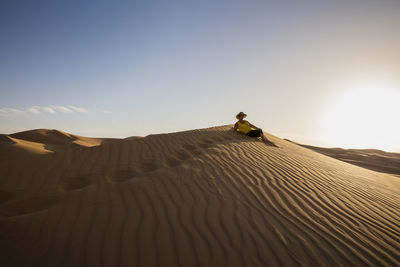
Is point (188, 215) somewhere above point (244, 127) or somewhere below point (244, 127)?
below

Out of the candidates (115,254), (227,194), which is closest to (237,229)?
(227,194)

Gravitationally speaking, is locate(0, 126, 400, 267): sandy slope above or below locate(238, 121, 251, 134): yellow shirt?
below

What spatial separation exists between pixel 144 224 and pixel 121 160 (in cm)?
238

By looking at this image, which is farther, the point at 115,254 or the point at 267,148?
the point at 267,148

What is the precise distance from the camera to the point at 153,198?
2863 mm

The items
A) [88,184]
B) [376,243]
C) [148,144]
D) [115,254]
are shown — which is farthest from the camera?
[148,144]

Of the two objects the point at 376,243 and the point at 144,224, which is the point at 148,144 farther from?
the point at 376,243

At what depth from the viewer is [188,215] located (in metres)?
2.51

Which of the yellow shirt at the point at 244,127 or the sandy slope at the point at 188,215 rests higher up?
the yellow shirt at the point at 244,127

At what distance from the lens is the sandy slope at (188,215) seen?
78.0 inches

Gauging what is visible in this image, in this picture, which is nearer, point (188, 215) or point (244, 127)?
point (188, 215)

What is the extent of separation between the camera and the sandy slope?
1982 mm

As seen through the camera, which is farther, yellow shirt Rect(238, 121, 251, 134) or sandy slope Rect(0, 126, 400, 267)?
yellow shirt Rect(238, 121, 251, 134)

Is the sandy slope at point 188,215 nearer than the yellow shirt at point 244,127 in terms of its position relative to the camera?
Yes
